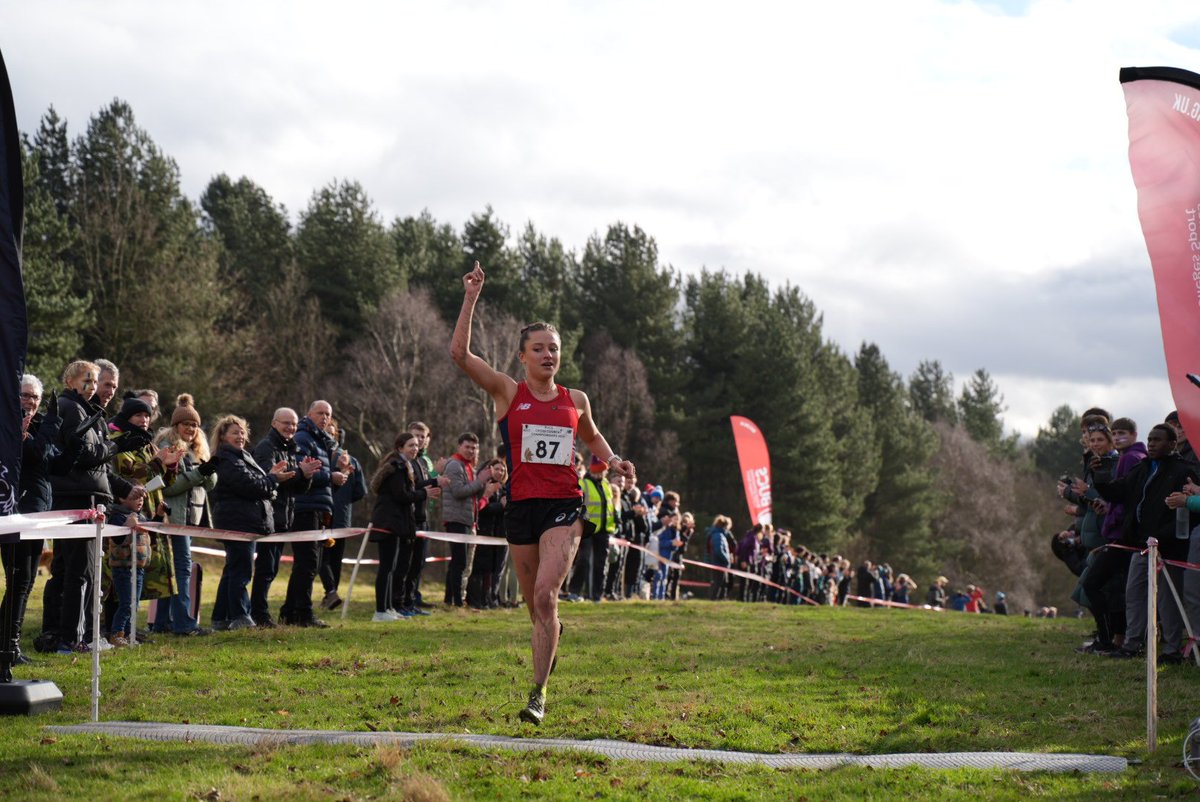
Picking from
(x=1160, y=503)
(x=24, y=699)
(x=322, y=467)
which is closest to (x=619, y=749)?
(x=24, y=699)

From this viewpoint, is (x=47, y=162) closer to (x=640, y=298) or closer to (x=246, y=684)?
(x=640, y=298)

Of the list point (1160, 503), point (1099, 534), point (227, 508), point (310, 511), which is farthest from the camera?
point (310, 511)

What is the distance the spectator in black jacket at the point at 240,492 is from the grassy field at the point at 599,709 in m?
0.89

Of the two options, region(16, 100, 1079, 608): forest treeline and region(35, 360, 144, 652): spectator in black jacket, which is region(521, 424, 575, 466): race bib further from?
region(16, 100, 1079, 608): forest treeline

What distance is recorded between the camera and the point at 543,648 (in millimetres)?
7957

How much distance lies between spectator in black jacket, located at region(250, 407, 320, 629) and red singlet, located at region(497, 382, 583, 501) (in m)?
5.29

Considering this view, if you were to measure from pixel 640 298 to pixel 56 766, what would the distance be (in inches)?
2339

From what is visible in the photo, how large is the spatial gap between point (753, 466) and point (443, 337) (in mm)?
21755

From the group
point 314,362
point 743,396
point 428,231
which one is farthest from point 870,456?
point 314,362

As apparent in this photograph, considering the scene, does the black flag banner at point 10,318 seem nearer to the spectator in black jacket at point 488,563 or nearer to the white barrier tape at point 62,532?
the white barrier tape at point 62,532

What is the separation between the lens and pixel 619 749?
7.14 meters

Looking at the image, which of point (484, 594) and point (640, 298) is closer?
point (484, 594)

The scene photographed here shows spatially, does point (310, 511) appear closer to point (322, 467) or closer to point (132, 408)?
point (322, 467)

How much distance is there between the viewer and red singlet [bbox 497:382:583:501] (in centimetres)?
814
